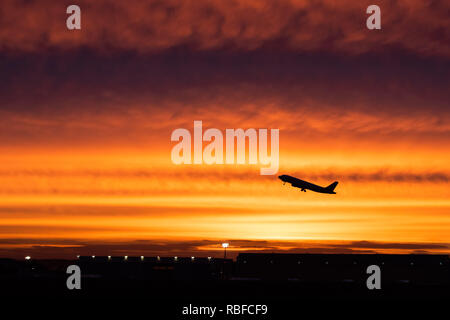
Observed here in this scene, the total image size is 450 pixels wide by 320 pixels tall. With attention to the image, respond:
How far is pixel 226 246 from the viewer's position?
480ft

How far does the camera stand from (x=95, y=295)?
295 ft
